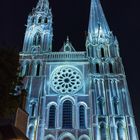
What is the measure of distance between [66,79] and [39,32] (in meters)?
9.01

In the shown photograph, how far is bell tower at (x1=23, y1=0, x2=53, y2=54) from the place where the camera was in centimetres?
3145

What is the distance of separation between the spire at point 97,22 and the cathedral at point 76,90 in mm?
252

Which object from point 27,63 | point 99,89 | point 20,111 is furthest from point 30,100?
point 20,111

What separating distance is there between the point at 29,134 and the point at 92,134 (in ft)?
19.7

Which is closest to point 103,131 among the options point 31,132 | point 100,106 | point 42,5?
point 100,106

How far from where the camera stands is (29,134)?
23.7m

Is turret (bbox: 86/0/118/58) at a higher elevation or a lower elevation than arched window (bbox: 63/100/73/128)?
higher

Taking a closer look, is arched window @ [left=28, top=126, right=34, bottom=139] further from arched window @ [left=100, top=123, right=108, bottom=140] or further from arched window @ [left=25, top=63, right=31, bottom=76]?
arched window @ [left=25, top=63, right=31, bottom=76]

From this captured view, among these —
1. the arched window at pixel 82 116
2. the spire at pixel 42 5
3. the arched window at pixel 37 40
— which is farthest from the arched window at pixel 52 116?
the spire at pixel 42 5

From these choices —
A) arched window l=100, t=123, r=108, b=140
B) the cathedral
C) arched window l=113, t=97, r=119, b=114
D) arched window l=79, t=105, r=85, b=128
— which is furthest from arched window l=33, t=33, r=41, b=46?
arched window l=100, t=123, r=108, b=140

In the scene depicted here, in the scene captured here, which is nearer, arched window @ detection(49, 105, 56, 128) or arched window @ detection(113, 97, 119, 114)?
arched window @ detection(49, 105, 56, 128)

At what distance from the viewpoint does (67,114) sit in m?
25.6

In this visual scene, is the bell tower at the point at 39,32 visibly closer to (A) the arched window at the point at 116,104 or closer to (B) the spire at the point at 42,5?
(B) the spire at the point at 42,5

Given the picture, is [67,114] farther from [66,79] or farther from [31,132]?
[66,79]
